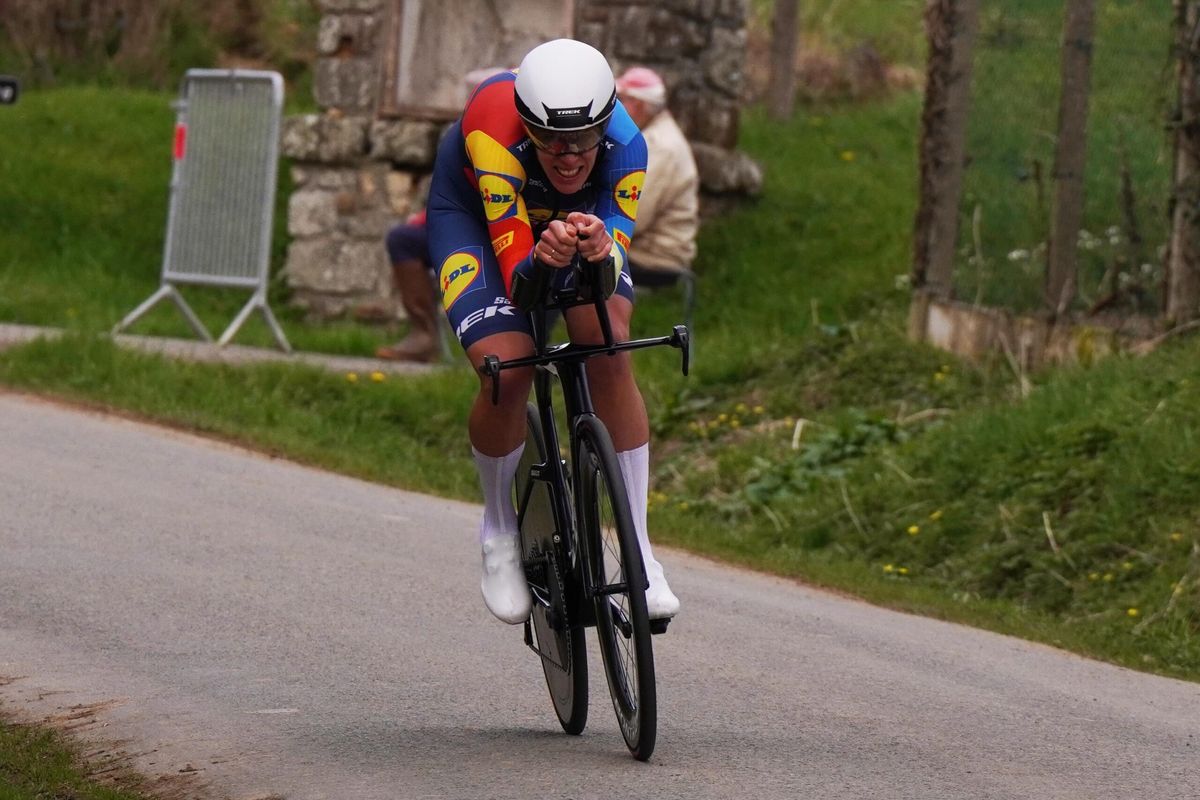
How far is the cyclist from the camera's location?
527cm

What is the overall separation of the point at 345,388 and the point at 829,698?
6.30 m

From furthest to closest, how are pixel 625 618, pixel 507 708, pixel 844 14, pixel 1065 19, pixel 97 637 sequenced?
pixel 844 14 → pixel 1065 19 → pixel 97 637 → pixel 507 708 → pixel 625 618

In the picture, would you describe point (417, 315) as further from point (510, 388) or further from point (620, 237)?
point (620, 237)

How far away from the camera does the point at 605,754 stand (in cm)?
546

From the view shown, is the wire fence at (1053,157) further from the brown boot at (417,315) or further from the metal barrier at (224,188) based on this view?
the metal barrier at (224,188)

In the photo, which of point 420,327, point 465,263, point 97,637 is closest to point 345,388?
point 420,327

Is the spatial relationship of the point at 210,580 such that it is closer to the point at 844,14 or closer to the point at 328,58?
the point at 328,58

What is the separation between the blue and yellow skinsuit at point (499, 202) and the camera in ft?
18.0

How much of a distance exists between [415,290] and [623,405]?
762 centimetres

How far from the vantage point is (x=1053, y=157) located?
37.3ft

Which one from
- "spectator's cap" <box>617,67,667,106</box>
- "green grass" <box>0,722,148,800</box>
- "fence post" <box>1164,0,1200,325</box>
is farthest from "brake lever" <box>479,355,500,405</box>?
"spectator's cap" <box>617,67,667,106</box>

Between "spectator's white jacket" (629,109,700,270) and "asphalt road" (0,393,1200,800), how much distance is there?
3.71 metres

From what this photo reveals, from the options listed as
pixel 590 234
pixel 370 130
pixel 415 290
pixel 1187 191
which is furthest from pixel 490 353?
pixel 370 130

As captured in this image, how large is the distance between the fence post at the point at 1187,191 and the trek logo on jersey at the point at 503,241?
569 centimetres
